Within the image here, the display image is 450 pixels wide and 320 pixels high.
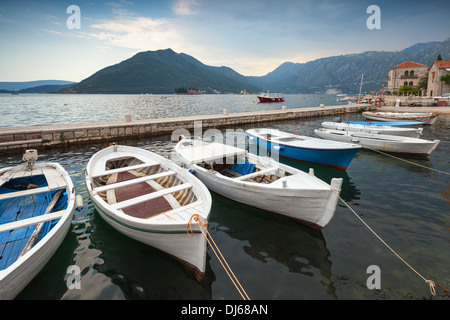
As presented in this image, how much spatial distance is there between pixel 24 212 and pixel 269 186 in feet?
23.4

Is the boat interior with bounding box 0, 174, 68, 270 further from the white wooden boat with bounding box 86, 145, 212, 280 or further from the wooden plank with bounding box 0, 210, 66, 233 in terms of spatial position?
the white wooden boat with bounding box 86, 145, 212, 280

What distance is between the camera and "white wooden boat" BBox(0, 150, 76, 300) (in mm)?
4035

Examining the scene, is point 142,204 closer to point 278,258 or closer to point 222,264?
point 222,264

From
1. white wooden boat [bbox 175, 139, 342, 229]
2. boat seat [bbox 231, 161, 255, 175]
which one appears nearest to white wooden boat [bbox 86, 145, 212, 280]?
white wooden boat [bbox 175, 139, 342, 229]

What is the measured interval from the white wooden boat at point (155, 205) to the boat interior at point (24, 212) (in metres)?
1.06

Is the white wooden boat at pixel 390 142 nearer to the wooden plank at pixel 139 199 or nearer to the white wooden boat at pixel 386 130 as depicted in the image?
the white wooden boat at pixel 386 130

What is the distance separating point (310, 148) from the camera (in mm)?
12156

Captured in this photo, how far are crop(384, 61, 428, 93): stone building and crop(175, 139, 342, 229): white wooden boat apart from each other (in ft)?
301

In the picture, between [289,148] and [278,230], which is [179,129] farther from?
[278,230]

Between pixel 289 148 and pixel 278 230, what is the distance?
7.12m
